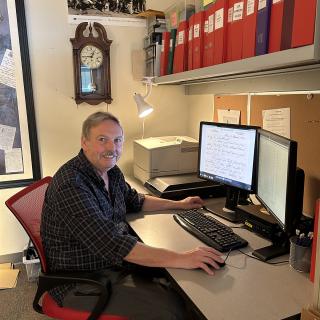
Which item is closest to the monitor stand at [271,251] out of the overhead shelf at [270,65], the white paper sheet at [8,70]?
the overhead shelf at [270,65]

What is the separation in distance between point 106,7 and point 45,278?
1984 mm

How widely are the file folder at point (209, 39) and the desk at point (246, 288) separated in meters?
0.94

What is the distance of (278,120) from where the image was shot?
166 cm

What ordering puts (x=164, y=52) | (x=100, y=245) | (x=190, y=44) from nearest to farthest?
(x=100, y=245) < (x=190, y=44) < (x=164, y=52)

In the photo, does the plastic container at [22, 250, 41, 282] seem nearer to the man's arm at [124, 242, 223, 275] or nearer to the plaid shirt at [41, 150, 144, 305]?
the plaid shirt at [41, 150, 144, 305]

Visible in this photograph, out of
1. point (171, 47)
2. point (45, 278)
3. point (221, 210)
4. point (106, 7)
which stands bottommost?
point (45, 278)

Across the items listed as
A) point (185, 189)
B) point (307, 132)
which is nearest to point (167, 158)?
point (185, 189)

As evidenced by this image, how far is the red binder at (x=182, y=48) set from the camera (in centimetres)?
195

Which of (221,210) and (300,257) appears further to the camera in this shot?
(221,210)

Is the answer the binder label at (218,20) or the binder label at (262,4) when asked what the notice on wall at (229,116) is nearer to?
the binder label at (218,20)

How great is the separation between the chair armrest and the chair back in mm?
102

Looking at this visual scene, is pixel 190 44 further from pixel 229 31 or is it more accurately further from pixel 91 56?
pixel 91 56

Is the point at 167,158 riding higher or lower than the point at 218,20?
lower

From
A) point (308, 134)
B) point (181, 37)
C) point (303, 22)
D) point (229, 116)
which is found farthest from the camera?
point (229, 116)
